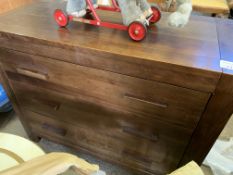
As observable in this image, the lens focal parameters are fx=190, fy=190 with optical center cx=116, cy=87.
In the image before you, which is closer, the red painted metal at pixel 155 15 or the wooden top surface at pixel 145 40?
the wooden top surface at pixel 145 40

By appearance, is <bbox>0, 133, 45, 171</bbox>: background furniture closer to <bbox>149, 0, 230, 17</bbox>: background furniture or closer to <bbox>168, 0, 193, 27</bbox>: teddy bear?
<bbox>168, 0, 193, 27</bbox>: teddy bear

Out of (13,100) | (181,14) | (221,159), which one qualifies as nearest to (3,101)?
(13,100)

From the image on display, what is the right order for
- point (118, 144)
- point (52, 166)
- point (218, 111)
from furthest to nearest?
point (118, 144), point (218, 111), point (52, 166)

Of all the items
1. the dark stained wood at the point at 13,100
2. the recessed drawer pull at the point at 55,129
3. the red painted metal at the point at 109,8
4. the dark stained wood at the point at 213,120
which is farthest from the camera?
the recessed drawer pull at the point at 55,129

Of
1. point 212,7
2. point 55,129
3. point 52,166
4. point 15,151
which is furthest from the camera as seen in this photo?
point 212,7

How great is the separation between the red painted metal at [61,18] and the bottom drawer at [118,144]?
1.62 ft

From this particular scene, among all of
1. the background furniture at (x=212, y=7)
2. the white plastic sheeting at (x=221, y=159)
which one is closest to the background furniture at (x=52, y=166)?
the white plastic sheeting at (x=221, y=159)

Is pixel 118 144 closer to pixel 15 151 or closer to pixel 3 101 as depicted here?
pixel 15 151

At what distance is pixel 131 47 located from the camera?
2.04ft

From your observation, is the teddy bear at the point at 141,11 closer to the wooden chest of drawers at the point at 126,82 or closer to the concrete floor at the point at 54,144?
the wooden chest of drawers at the point at 126,82

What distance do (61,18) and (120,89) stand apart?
35cm

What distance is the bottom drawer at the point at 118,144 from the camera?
84 centimetres

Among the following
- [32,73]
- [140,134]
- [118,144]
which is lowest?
[118,144]

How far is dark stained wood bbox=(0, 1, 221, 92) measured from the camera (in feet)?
1.83
